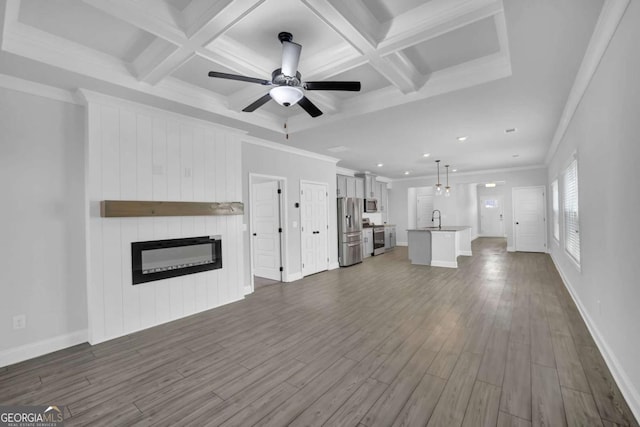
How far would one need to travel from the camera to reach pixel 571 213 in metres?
4.36

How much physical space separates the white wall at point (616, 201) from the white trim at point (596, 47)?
0.19 ft

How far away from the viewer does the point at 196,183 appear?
412 centimetres

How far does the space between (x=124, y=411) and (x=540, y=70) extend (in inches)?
184

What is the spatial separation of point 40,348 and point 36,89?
269 centimetres

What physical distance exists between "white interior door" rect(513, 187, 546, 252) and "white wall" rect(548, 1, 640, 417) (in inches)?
270

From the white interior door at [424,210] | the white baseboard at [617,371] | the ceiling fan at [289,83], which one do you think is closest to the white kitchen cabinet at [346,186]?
the white interior door at [424,210]

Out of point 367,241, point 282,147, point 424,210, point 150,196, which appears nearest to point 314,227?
point 282,147

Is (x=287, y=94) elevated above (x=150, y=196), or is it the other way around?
(x=287, y=94)

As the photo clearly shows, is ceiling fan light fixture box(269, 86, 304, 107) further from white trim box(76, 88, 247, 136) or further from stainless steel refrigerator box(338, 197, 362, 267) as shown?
stainless steel refrigerator box(338, 197, 362, 267)

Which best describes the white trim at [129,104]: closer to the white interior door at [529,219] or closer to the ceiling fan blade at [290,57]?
the ceiling fan blade at [290,57]

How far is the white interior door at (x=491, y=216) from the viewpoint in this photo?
13.3 m

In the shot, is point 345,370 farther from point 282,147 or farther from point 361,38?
point 282,147

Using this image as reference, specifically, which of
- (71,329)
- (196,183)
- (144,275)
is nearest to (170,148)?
(196,183)

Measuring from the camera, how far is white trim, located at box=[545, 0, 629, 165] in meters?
1.92
